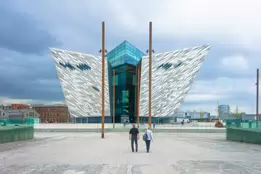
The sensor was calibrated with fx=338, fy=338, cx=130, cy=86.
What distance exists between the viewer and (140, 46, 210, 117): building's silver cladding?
65.4 meters

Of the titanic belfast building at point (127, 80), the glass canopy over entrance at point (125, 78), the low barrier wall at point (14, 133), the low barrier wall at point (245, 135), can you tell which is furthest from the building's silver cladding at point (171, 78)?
the low barrier wall at point (14, 133)

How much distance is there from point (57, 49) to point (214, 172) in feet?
214

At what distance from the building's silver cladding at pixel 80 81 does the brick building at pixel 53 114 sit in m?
63.4

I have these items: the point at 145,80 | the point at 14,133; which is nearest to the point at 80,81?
the point at 145,80

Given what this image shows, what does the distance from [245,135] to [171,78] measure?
152 ft

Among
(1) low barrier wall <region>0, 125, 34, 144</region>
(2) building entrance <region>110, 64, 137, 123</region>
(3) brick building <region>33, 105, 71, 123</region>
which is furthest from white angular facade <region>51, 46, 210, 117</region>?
(3) brick building <region>33, 105, 71, 123</region>

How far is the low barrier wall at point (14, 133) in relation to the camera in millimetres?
20562

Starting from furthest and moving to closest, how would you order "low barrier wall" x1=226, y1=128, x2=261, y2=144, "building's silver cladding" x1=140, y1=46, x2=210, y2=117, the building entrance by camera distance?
the building entrance, "building's silver cladding" x1=140, y1=46, x2=210, y2=117, "low barrier wall" x1=226, y1=128, x2=261, y2=144

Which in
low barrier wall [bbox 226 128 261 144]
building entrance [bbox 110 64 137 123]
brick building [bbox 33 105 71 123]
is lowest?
brick building [bbox 33 105 71 123]

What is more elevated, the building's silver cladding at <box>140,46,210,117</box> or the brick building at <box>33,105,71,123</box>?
the building's silver cladding at <box>140,46,210,117</box>

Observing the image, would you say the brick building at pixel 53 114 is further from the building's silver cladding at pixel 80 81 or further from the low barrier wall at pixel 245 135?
the low barrier wall at pixel 245 135

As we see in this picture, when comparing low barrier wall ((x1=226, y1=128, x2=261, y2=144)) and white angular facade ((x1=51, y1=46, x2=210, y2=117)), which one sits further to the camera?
white angular facade ((x1=51, y1=46, x2=210, y2=117))

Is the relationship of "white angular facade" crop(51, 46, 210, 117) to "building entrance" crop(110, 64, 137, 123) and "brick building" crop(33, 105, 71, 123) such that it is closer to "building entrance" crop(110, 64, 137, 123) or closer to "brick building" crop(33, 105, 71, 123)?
"building entrance" crop(110, 64, 137, 123)

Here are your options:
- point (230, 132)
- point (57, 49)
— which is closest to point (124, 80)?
point (57, 49)
